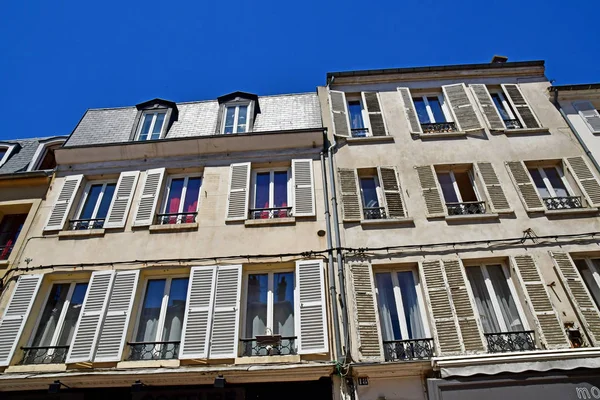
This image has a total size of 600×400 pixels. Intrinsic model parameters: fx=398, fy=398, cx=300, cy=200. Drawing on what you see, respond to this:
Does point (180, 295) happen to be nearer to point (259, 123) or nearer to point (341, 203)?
point (341, 203)

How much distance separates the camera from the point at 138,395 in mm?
6500

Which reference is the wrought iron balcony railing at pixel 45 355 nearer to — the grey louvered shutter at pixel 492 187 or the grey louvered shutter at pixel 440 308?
the grey louvered shutter at pixel 440 308

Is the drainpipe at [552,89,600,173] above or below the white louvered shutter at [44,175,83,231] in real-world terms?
above

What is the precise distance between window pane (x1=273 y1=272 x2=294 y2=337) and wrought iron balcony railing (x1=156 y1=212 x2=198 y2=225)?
230 centimetres

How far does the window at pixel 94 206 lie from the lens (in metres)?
8.70

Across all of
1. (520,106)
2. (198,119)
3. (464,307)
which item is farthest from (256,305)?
(520,106)

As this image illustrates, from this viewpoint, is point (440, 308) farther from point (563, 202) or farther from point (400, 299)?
point (563, 202)

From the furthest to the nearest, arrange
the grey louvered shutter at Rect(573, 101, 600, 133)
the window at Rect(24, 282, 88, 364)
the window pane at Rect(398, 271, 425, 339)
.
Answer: the grey louvered shutter at Rect(573, 101, 600, 133)
the window at Rect(24, 282, 88, 364)
the window pane at Rect(398, 271, 425, 339)

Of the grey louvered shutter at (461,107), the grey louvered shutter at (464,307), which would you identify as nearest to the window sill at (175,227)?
the grey louvered shutter at (464,307)

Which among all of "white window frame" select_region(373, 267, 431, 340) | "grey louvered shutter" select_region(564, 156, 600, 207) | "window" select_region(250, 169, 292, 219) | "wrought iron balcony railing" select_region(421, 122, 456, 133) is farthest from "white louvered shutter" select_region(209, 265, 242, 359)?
"grey louvered shutter" select_region(564, 156, 600, 207)

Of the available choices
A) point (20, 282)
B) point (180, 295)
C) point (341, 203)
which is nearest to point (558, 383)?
point (341, 203)

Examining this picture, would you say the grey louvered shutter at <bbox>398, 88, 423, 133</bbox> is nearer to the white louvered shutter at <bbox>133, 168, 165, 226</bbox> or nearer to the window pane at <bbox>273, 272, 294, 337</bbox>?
the window pane at <bbox>273, 272, 294, 337</bbox>

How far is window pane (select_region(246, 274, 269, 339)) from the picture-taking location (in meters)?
7.11

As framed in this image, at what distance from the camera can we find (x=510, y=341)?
6.61 metres
